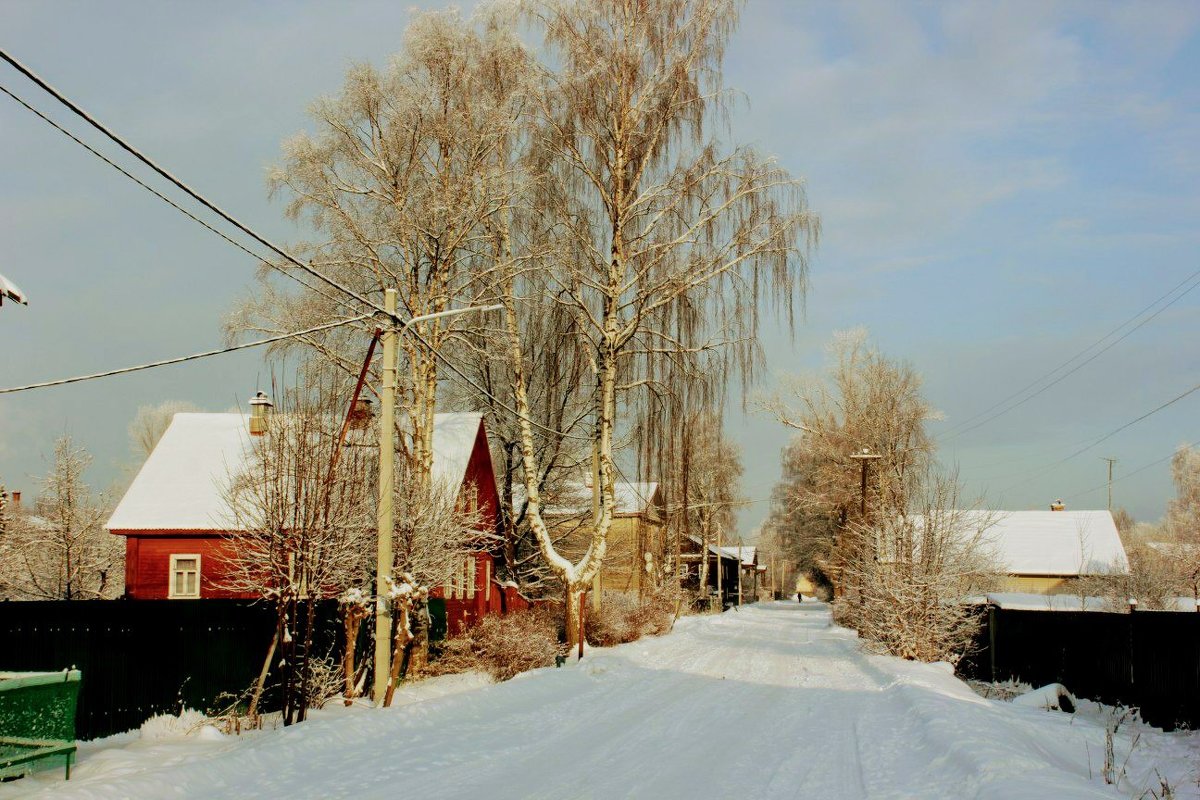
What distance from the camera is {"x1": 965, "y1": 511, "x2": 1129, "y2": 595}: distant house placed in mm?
60062

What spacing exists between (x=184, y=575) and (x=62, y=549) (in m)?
12.1

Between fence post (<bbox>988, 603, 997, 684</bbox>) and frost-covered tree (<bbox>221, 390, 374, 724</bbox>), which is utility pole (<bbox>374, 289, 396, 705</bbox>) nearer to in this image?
frost-covered tree (<bbox>221, 390, 374, 724</bbox>)

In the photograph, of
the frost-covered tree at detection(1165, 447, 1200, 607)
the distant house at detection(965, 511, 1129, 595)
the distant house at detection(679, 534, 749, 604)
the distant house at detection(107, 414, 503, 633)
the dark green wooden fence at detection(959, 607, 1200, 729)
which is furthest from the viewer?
the distant house at detection(679, 534, 749, 604)

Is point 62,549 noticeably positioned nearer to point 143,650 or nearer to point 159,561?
point 159,561

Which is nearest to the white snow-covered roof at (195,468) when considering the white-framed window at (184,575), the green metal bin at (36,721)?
the white-framed window at (184,575)

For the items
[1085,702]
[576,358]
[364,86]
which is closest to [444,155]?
[364,86]

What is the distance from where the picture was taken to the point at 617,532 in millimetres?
51406

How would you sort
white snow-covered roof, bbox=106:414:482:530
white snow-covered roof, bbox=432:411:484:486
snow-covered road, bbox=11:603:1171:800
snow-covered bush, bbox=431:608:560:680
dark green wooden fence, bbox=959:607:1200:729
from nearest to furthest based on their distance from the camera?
snow-covered road, bbox=11:603:1171:800 < dark green wooden fence, bbox=959:607:1200:729 < snow-covered bush, bbox=431:608:560:680 < white snow-covered roof, bbox=432:411:484:486 < white snow-covered roof, bbox=106:414:482:530

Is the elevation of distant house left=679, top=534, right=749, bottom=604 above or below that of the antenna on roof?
below

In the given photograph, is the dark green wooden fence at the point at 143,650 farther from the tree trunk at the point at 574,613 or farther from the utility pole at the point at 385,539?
the tree trunk at the point at 574,613

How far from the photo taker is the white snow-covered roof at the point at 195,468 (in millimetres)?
27141

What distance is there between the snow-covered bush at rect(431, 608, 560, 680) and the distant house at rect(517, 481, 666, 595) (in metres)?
5.75

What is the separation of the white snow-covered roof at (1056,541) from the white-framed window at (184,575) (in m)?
47.3

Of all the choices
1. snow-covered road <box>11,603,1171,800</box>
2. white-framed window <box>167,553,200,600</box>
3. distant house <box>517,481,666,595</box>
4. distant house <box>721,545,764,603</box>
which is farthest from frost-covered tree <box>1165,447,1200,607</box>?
white-framed window <box>167,553,200,600</box>
